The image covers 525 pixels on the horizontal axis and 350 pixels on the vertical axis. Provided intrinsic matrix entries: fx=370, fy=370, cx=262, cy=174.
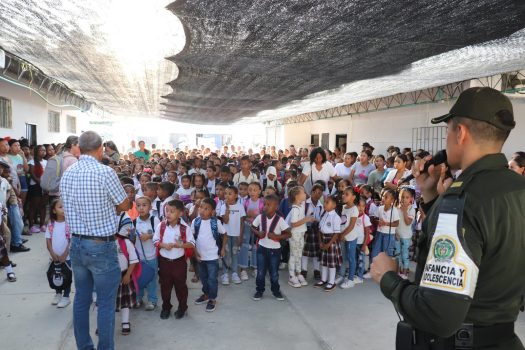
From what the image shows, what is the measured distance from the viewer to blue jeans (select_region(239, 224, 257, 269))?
5113 mm

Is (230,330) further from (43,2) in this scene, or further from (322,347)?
(43,2)

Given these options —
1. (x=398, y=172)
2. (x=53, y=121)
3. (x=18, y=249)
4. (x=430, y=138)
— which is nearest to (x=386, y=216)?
(x=398, y=172)

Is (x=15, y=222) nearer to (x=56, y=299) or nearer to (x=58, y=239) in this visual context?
(x=56, y=299)

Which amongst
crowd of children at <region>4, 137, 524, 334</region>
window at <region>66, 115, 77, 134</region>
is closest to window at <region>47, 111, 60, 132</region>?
window at <region>66, 115, 77, 134</region>

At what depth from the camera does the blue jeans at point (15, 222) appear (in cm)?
584

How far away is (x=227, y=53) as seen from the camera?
508 cm

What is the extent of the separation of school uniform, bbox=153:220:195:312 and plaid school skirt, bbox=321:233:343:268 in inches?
70.7

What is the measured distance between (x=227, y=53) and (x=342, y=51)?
1.55 metres

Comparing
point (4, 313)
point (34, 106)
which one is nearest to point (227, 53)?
point (4, 313)

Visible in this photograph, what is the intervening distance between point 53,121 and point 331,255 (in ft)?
43.9

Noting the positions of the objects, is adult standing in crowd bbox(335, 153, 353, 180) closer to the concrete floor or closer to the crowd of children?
the crowd of children

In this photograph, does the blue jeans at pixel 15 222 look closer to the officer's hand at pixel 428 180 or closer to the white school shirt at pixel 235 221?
the white school shirt at pixel 235 221

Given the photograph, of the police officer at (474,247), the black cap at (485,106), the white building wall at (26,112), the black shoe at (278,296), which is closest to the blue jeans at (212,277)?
the black shoe at (278,296)

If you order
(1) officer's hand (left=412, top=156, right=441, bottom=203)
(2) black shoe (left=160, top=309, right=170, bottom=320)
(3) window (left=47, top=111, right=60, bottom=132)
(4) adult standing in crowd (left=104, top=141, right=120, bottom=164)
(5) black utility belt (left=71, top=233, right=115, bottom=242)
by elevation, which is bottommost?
(2) black shoe (left=160, top=309, right=170, bottom=320)
